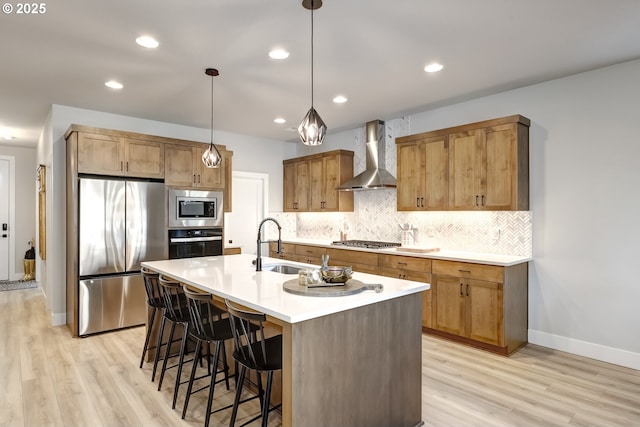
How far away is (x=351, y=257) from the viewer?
5.01 m

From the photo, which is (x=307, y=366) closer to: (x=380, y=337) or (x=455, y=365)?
(x=380, y=337)

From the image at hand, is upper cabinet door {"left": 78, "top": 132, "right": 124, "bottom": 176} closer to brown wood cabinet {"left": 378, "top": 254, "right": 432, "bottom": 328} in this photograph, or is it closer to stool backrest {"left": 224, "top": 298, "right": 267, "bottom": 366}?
stool backrest {"left": 224, "top": 298, "right": 267, "bottom": 366}

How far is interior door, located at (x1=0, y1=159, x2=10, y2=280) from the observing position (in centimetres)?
732

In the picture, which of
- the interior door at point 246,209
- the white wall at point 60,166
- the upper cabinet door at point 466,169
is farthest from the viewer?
the interior door at point 246,209

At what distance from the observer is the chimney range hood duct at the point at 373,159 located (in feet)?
17.1

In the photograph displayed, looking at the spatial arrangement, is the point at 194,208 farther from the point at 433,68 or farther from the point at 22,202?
the point at 22,202

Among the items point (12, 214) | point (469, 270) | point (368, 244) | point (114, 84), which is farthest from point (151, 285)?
point (12, 214)

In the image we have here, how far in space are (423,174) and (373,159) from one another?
101 centimetres

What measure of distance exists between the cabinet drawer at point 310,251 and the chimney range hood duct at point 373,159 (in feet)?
Result: 3.23

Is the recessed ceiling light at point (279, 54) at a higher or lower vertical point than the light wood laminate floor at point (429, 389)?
higher

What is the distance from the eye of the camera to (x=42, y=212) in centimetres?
588

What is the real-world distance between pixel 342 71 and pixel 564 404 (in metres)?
3.26

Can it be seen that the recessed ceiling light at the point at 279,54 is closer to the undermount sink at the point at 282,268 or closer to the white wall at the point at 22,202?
the undermount sink at the point at 282,268

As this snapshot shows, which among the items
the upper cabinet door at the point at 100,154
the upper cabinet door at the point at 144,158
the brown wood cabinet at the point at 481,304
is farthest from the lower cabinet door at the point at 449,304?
the upper cabinet door at the point at 100,154
